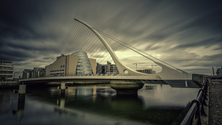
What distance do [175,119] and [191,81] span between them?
30.5 ft

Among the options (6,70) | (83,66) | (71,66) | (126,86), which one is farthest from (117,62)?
(6,70)

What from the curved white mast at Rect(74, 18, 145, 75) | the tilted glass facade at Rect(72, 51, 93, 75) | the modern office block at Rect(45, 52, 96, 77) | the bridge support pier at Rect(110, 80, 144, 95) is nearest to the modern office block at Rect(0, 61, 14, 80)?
the modern office block at Rect(45, 52, 96, 77)

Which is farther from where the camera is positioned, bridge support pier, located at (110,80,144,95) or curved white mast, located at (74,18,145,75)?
bridge support pier, located at (110,80,144,95)

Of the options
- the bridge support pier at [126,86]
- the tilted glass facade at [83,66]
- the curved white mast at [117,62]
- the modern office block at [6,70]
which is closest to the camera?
the curved white mast at [117,62]

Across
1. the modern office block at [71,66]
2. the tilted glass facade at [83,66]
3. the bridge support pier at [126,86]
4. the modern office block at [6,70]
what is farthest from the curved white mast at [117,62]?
the modern office block at [6,70]

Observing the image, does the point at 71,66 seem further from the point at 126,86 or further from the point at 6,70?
the point at 126,86

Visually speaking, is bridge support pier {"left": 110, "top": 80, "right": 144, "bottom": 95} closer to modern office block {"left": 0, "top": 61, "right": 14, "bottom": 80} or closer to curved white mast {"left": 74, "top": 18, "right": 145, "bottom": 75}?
curved white mast {"left": 74, "top": 18, "right": 145, "bottom": 75}

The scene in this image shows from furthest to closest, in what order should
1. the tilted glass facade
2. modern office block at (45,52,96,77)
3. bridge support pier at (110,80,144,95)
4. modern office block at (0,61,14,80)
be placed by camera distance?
the tilted glass facade, modern office block at (45,52,96,77), modern office block at (0,61,14,80), bridge support pier at (110,80,144,95)

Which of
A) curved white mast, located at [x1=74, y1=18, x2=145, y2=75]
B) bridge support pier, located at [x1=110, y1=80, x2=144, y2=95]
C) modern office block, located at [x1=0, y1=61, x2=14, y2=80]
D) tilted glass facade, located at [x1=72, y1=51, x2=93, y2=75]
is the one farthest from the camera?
tilted glass facade, located at [x1=72, y1=51, x2=93, y2=75]

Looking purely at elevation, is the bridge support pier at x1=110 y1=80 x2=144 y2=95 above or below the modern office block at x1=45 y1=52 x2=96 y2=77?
below

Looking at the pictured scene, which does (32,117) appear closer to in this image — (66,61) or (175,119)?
(175,119)

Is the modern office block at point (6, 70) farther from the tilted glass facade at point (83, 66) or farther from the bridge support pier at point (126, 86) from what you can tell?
the bridge support pier at point (126, 86)

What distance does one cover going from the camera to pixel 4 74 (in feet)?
245

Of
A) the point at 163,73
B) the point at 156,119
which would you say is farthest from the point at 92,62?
the point at 156,119
